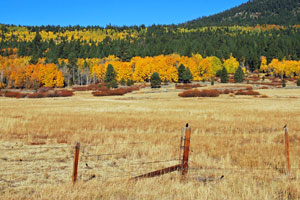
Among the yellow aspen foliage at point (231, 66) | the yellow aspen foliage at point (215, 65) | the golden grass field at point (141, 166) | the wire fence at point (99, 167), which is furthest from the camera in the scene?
the yellow aspen foliage at point (231, 66)

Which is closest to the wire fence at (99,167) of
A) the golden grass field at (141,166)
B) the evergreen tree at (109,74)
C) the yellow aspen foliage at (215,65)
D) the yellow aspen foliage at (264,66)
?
the golden grass field at (141,166)

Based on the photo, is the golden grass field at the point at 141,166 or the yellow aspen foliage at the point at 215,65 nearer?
the golden grass field at the point at 141,166

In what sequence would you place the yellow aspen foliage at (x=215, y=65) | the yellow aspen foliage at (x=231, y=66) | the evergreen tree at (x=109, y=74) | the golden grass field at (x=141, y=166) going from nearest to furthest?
the golden grass field at (x=141, y=166) → the evergreen tree at (x=109, y=74) → the yellow aspen foliage at (x=215, y=65) → the yellow aspen foliage at (x=231, y=66)

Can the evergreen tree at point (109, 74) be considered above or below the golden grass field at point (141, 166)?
above

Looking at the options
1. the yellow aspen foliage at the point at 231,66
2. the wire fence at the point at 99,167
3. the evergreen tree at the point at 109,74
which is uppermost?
the yellow aspen foliage at the point at 231,66

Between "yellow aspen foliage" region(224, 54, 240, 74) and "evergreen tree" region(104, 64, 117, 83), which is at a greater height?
"yellow aspen foliage" region(224, 54, 240, 74)

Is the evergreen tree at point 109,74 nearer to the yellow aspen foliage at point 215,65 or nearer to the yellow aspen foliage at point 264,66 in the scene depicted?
the yellow aspen foliage at point 215,65

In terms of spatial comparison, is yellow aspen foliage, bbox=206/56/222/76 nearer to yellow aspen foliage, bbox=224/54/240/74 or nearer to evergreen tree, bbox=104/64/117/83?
yellow aspen foliage, bbox=224/54/240/74

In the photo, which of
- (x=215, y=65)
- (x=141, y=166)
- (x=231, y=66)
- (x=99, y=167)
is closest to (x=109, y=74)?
(x=215, y=65)

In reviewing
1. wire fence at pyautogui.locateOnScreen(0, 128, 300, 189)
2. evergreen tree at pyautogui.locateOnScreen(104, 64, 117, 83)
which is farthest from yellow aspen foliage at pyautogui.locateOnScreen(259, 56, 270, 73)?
wire fence at pyautogui.locateOnScreen(0, 128, 300, 189)

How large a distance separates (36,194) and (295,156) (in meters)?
10.1

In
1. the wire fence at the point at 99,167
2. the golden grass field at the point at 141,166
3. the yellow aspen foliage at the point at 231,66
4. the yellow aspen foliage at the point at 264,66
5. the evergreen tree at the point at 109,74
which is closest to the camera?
the golden grass field at the point at 141,166

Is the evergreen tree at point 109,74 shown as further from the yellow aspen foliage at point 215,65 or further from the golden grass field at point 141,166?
the golden grass field at point 141,166

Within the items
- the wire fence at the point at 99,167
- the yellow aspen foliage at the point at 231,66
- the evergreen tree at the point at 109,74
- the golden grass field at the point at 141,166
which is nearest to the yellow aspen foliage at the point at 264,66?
the yellow aspen foliage at the point at 231,66
